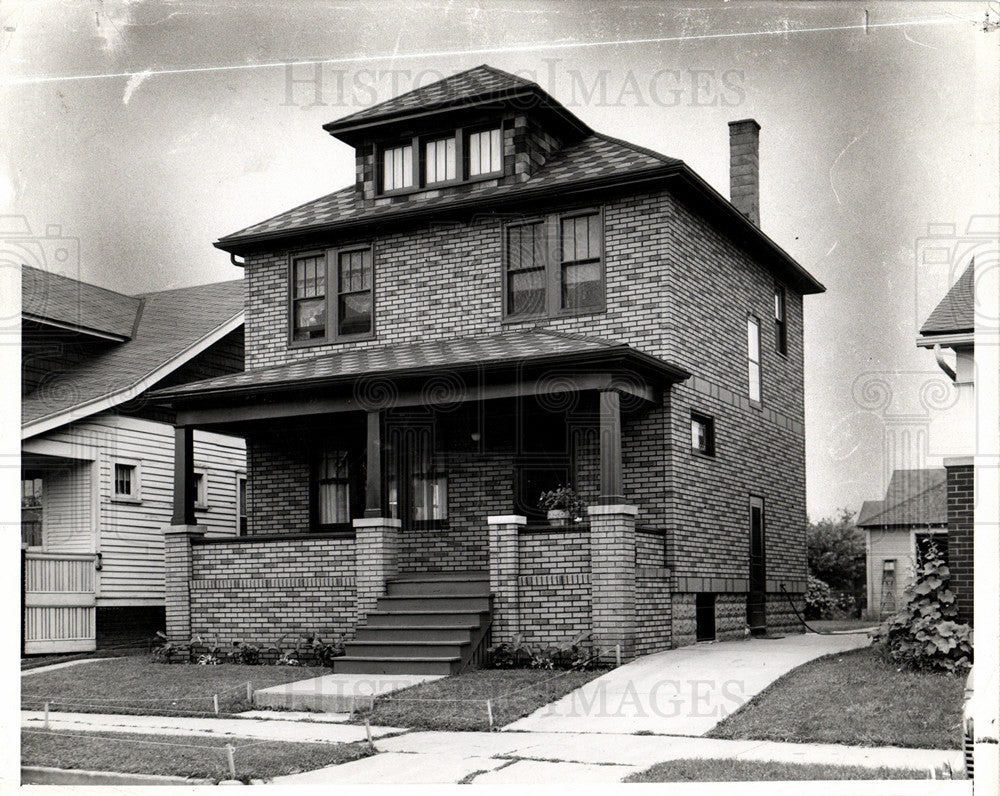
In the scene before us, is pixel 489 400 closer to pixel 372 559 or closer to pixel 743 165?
pixel 372 559

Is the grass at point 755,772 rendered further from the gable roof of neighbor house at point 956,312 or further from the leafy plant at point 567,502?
the leafy plant at point 567,502

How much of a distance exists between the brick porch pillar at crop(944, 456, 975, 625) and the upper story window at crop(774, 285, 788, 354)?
24.9 feet

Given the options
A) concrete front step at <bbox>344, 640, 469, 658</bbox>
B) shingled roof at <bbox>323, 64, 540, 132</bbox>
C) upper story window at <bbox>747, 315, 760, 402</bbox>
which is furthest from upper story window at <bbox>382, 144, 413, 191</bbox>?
concrete front step at <bbox>344, 640, 469, 658</bbox>

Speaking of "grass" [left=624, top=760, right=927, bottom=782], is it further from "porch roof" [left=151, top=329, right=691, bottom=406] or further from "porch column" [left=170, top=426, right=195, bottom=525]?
"porch column" [left=170, top=426, right=195, bottom=525]

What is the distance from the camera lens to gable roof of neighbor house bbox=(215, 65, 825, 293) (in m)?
16.4

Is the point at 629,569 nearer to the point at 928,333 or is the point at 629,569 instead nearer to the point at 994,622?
the point at 928,333

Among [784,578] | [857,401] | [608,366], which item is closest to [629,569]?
[608,366]

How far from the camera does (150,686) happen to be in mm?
14094

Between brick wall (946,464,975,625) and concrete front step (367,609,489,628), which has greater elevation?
brick wall (946,464,975,625)

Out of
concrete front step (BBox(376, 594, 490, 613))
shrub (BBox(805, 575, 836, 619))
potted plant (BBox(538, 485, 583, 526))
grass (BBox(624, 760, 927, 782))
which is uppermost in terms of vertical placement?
potted plant (BBox(538, 485, 583, 526))

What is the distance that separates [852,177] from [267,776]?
879cm

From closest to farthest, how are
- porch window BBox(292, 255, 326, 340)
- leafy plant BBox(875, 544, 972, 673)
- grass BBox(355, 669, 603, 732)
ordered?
grass BBox(355, 669, 603, 732), leafy plant BBox(875, 544, 972, 673), porch window BBox(292, 255, 326, 340)

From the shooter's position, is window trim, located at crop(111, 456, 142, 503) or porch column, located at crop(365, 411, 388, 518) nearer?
porch column, located at crop(365, 411, 388, 518)

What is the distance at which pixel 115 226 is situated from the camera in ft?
Result: 51.4
